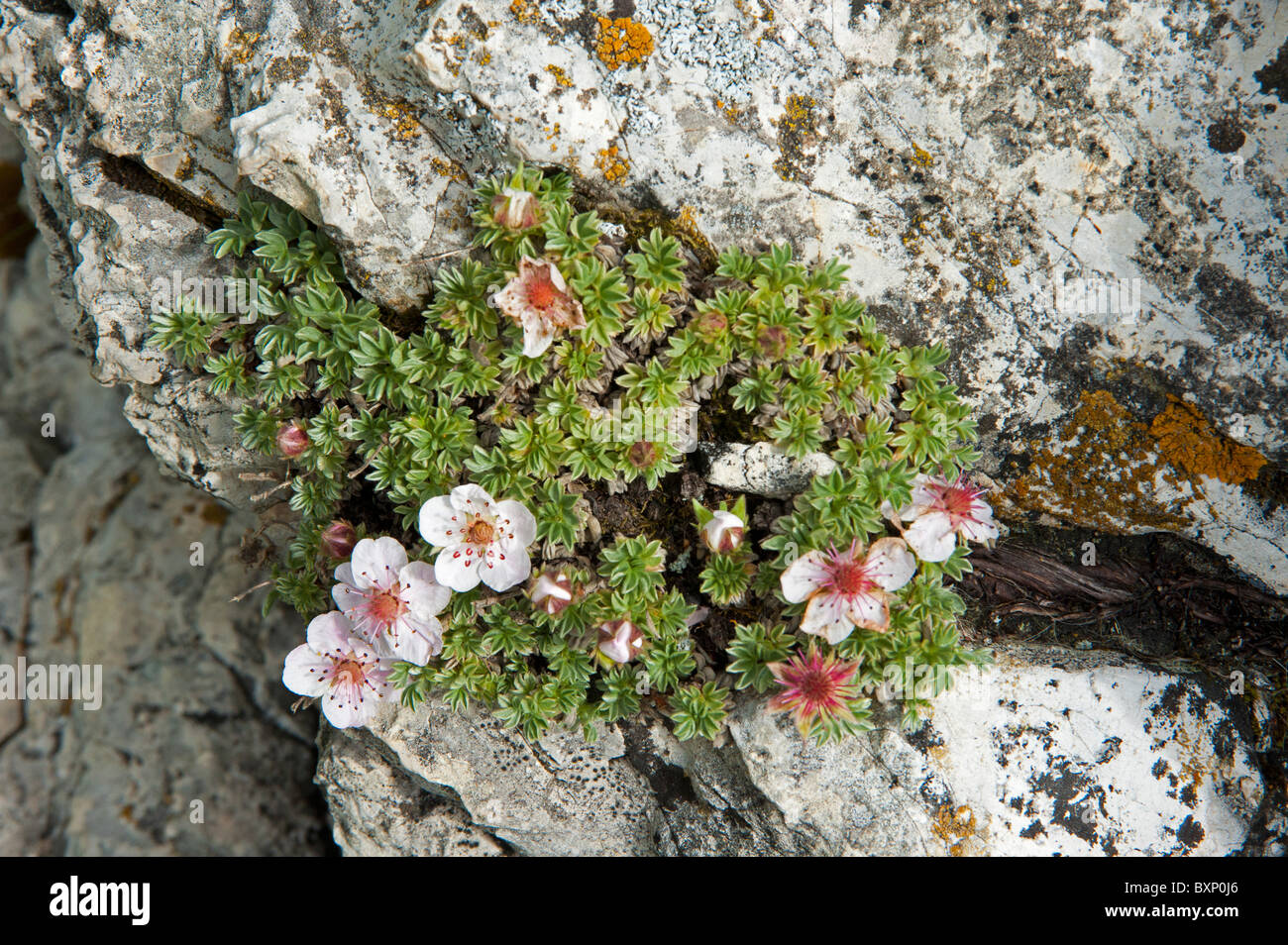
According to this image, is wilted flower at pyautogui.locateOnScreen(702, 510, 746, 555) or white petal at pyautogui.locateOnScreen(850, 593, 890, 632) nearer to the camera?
white petal at pyautogui.locateOnScreen(850, 593, 890, 632)

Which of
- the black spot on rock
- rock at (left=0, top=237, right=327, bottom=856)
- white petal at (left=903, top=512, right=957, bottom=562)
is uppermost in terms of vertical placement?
the black spot on rock

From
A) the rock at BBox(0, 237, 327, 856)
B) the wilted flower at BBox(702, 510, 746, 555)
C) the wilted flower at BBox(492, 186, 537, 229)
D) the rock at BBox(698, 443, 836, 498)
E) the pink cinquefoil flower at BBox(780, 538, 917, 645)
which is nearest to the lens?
the wilted flower at BBox(492, 186, 537, 229)

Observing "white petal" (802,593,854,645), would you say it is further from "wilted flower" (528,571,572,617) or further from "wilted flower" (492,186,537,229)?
"wilted flower" (492,186,537,229)

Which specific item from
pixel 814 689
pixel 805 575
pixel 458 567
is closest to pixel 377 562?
pixel 458 567

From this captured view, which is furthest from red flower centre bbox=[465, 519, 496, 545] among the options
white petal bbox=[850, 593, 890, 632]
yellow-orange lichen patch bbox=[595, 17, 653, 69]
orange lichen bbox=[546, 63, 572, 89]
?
yellow-orange lichen patch bbox=[595, 17, 653, 69]

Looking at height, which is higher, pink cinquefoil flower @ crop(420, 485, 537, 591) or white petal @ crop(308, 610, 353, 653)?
pink cinquefoil flower @ crop(420, 485, 537, 591)

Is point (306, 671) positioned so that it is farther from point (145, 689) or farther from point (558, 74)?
point (145, 689)

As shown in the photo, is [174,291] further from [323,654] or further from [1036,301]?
[1036,301]

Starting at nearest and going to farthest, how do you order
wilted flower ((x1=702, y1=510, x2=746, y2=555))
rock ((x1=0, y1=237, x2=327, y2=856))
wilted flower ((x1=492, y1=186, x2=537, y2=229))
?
wilted flower ((x1=492, y1=186, x2=537, y2=229)) < wilted flower ((x1=702, y1=510, x2=746, y2=555)) < rock ((x1=0, y1=237, x2=327, y2=856))
